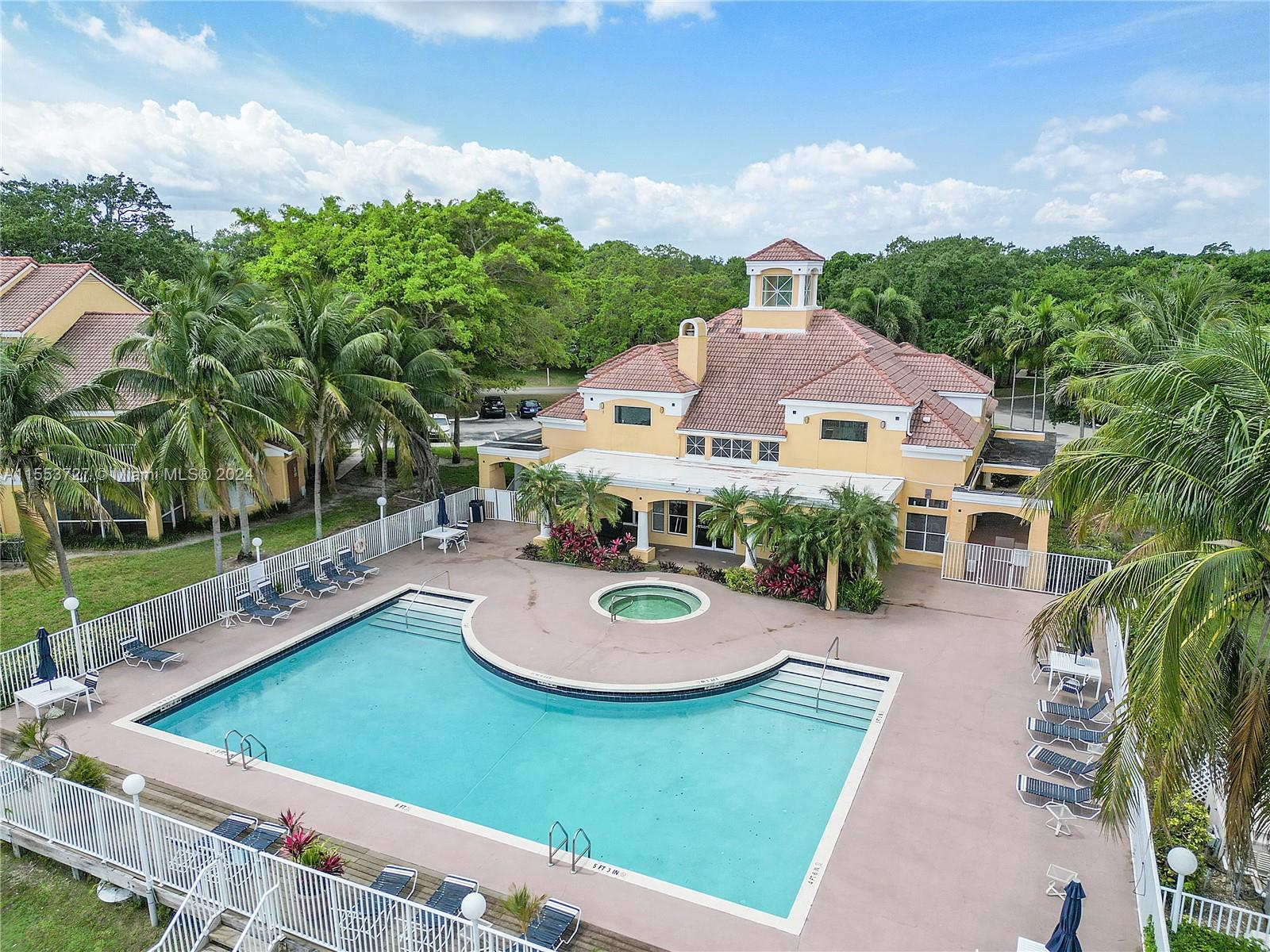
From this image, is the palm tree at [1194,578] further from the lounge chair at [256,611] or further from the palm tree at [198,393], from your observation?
the palm tree at [198,393]

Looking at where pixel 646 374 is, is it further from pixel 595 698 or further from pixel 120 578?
pixel 120 578

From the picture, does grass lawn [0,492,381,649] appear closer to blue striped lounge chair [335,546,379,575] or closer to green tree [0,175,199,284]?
blue striped lounge chair [335,546,379,575]

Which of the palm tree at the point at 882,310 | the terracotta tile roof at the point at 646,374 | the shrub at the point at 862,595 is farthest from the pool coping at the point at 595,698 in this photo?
the palm tree at the point at 882,310

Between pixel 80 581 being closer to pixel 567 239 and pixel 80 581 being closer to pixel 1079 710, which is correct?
pixel 567 239

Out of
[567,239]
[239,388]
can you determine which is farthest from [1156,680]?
[567,239]

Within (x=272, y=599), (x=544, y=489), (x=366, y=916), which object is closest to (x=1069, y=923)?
(x=366, y=916)
